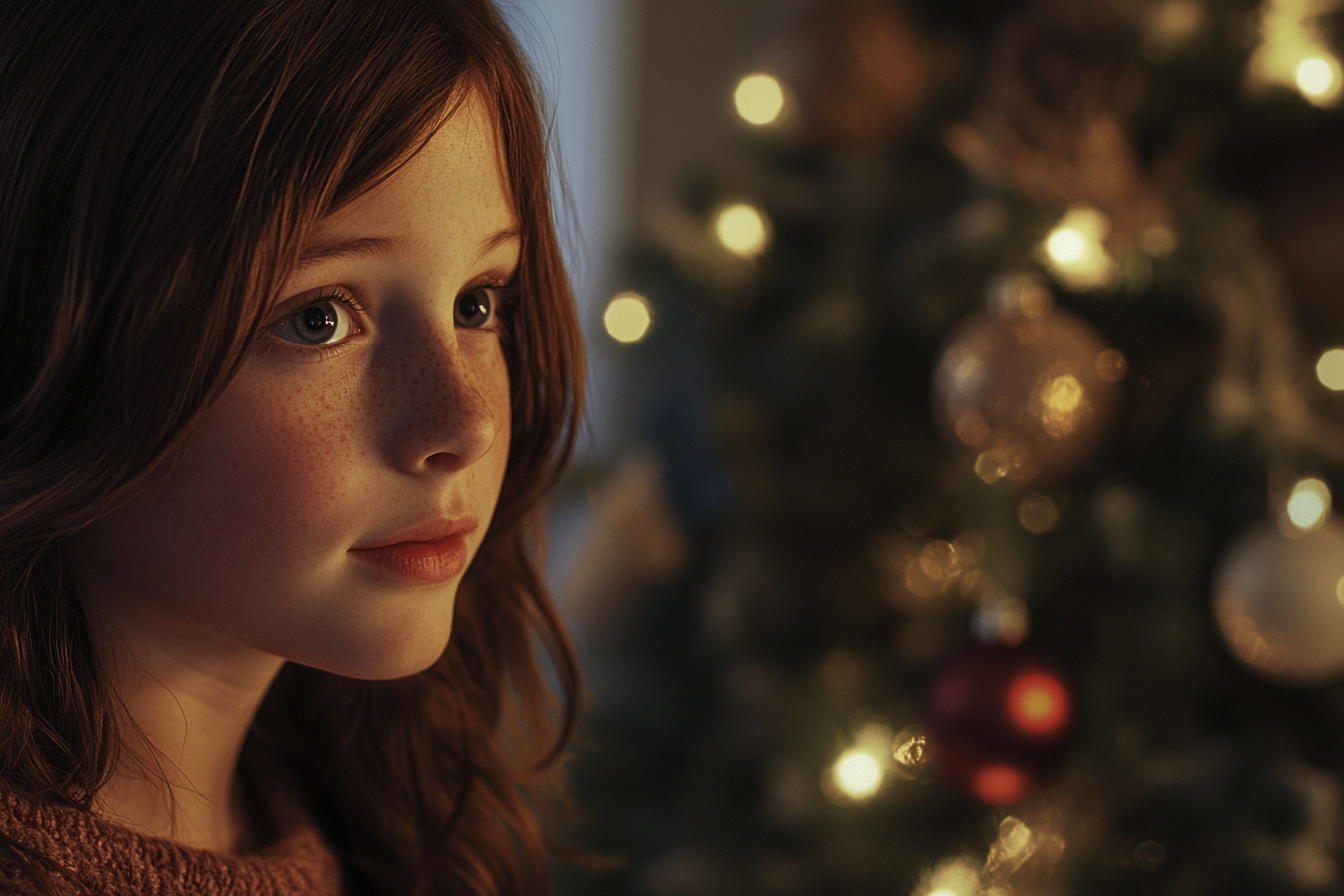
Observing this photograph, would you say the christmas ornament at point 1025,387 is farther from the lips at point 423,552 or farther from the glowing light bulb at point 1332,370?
the lips at point 423,552

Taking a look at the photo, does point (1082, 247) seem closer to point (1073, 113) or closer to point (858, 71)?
point (1073, 113)

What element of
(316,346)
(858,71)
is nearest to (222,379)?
(316,346)

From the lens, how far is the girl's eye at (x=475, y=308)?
0.57 m

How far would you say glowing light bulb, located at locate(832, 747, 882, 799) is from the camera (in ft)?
3.72

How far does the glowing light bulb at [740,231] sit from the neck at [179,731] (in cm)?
86

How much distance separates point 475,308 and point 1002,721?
2.14ft

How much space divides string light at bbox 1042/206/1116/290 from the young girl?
0.61m

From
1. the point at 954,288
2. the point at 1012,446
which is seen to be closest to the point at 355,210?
the point at 1012,446

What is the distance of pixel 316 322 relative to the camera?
493 millimetres

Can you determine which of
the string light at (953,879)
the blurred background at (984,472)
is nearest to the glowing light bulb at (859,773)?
the blurred background at (984,472)

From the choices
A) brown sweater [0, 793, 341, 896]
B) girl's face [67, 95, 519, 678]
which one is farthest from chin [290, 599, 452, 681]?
brown sweater [0, 793, 341, 896]

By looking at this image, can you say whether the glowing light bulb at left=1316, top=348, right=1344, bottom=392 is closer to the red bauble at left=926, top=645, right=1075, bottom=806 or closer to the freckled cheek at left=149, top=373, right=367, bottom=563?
the red bauble at left=926, top=645, right=1075, bottom=806

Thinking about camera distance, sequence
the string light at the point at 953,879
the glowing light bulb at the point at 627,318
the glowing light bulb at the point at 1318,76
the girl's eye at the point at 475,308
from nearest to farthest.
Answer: the girl's eye at the point at 475,308 < the glowing light bulb at the point at 1318,76 < the string light at the point at 953,879 < the glowing light bulb at the point at 627,318

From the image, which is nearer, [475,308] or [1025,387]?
[475,308]
